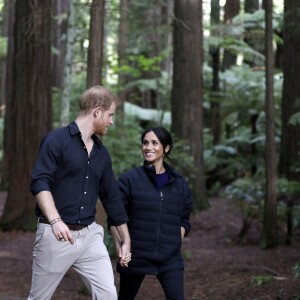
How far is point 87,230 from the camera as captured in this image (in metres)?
4.89

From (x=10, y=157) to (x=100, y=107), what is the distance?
10076 millimetres

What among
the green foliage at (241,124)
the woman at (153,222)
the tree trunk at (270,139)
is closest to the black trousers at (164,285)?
the woman at (153,222)

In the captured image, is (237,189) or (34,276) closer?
(34,276)

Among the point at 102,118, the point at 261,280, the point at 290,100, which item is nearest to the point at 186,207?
the point at 102,118

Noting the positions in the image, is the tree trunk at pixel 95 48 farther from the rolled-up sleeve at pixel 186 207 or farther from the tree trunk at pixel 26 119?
the tree trunk at pixel 26 119

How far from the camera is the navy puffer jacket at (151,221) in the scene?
529 cm

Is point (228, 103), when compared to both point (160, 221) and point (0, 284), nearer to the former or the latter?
point (0, 284)

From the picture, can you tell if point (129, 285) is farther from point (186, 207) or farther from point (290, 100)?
point (290, 100)

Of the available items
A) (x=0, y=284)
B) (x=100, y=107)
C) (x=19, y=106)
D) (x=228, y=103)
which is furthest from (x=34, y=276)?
(x=228, y=103)

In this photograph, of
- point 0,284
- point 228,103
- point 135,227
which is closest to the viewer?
point 135,227

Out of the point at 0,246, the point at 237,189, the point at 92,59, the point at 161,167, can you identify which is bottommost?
the point at 0,246

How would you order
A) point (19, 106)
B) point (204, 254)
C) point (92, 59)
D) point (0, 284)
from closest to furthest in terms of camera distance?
point (92, 59), point (0, 284), point (204, 254), point (19, 106)

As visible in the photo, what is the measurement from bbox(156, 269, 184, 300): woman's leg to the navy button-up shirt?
0.84m

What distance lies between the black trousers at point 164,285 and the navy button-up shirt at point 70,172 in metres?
0.71
